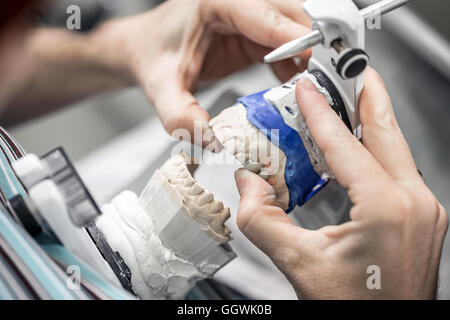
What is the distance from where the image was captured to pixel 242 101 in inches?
18.6

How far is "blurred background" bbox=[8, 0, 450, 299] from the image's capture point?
675 millimetres

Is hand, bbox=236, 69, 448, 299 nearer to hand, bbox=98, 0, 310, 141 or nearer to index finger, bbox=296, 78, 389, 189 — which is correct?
index finger, bbox=296, 78, 389, 189

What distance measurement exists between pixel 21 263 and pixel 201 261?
21cm

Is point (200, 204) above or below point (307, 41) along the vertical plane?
below

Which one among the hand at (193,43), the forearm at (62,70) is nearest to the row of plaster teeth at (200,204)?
the hand at (193,43)

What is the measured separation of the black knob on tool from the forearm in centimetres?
52

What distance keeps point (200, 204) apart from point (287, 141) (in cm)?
12

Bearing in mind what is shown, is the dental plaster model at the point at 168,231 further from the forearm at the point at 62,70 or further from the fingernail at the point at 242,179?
the forearm at the point at 62,70

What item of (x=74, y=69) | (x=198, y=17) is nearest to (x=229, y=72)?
(x=198, y=17)

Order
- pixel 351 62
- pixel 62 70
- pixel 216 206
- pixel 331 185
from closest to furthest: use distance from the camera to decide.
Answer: pixel 351 62, pixel 216 206, pixel 331 185, pixel 62 70

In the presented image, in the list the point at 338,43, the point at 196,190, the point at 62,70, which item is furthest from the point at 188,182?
the point at 62,70

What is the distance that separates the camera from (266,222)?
1.44 feet

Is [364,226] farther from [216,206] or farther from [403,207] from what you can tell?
[216,206]

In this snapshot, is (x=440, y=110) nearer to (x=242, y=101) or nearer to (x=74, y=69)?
(x=242, y=101)
